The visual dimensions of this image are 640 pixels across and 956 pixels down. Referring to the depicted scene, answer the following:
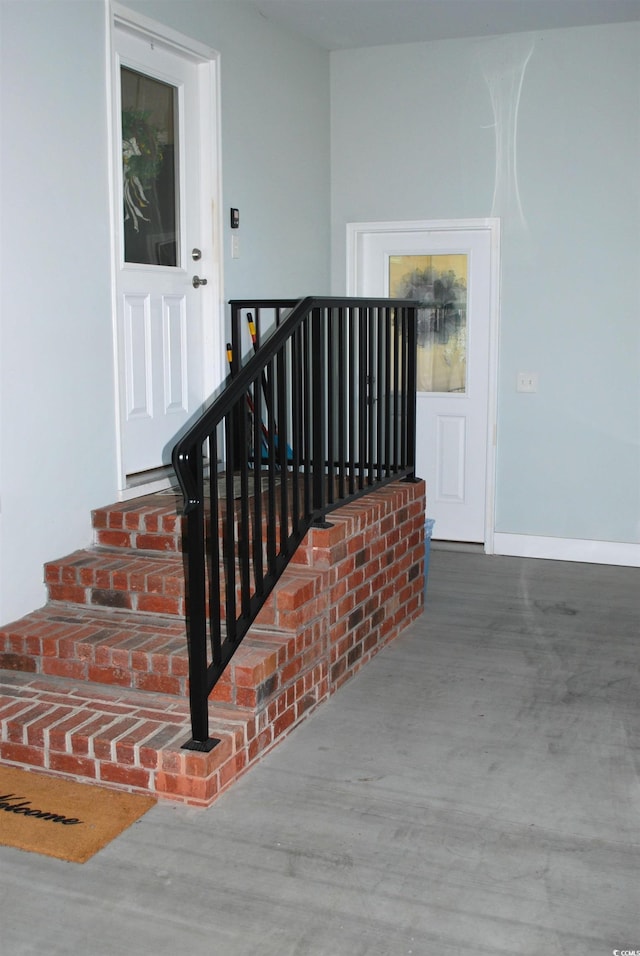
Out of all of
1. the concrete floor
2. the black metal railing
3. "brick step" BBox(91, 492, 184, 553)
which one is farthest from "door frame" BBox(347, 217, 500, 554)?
"brick step" BBox(91, 492, 184, 553)

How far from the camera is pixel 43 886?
2400mm

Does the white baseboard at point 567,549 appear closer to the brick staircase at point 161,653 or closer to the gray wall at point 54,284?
the brick staircase at point 161,653

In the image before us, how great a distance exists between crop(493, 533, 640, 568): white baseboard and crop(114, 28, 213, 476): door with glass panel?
2065 millimetres

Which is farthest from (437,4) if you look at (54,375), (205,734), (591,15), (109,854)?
(109,854)

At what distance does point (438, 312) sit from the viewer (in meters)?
5.96

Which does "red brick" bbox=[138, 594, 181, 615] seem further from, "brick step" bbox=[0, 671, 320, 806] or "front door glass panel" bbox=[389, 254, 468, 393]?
"front door glass panel" bbox=[389, 254, 468, 393]

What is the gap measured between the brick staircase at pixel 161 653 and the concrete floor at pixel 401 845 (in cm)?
13

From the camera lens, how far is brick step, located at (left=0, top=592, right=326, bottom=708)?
3.08m

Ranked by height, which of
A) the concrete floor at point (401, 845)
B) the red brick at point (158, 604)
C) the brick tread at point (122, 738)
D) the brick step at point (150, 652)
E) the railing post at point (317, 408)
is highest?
the railing post at point (317, 408)

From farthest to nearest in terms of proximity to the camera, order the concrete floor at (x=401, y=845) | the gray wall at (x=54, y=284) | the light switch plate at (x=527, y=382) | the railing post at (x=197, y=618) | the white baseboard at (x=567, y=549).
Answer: the light switch plate at (x=527, y=382) → the white baseboard at (x=567, y=549) → the gray wall at (x=54, y=284) → the railing post at (x=197, y=618) → the concrete floor at (x=401, y=845)

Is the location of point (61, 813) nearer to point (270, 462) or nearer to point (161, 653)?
point (161, 653)

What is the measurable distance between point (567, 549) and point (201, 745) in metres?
3.37

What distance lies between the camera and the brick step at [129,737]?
2.80 m

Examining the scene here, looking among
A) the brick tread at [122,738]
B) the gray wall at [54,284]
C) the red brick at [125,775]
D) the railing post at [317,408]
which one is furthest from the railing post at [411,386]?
the red brick at [125,775]
